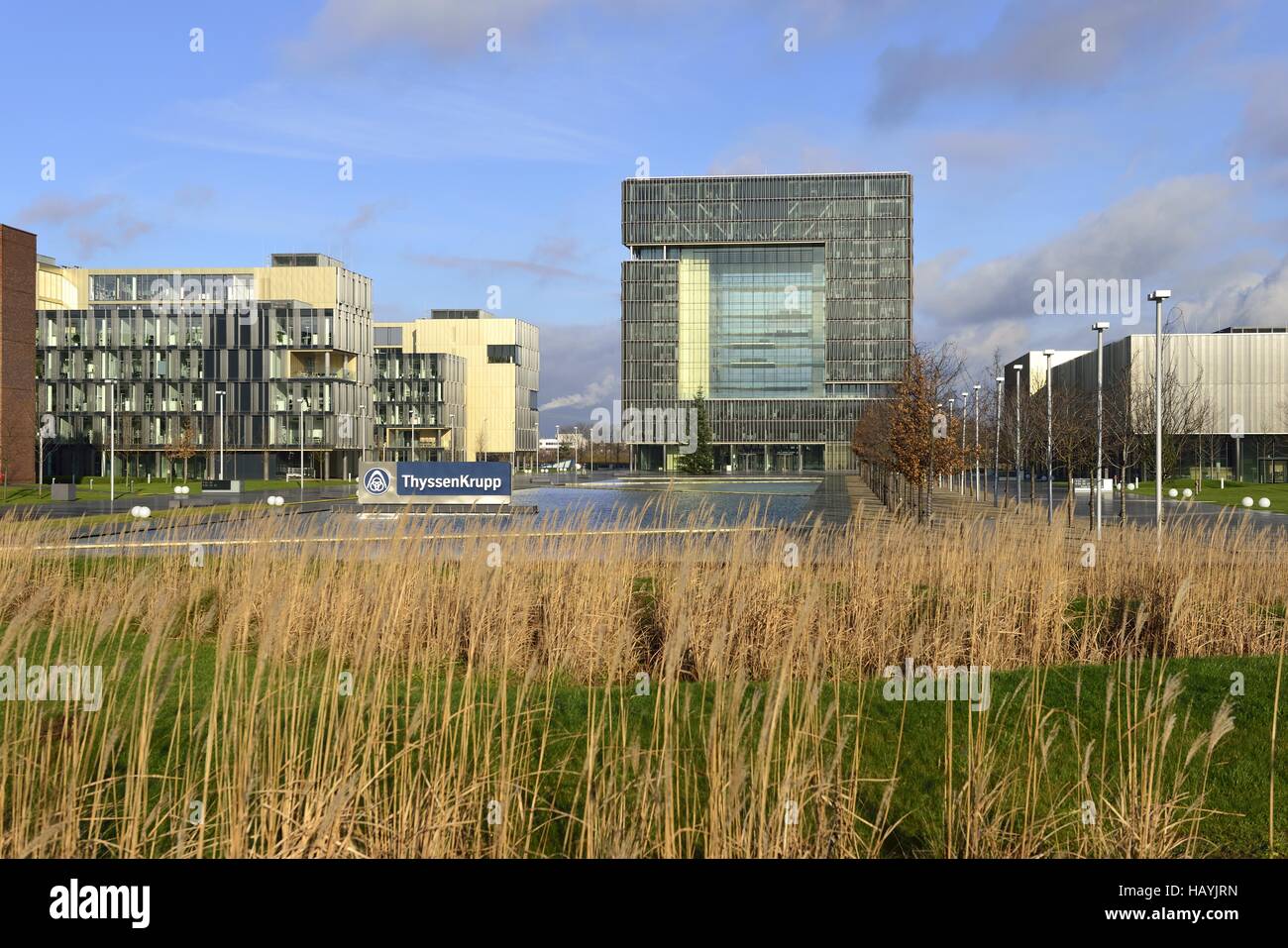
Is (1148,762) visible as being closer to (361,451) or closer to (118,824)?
(118,824)

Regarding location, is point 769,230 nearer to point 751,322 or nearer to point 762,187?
point 762,187

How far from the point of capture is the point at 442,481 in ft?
97.3

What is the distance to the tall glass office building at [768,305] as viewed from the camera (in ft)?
338

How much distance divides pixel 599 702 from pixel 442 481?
77.4 ft

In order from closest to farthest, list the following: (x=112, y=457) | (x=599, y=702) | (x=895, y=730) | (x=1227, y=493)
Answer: (x=895, y=730) → (x=599, y=702) → (x=112, y=457) → (x=1227, y=493)

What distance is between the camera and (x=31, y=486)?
4828 cm

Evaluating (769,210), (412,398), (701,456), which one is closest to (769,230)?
(769,210)

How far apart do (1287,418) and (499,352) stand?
77.1 metres

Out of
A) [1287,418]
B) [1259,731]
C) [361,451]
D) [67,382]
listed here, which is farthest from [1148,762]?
[67,382]
